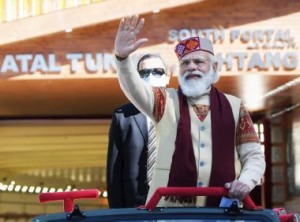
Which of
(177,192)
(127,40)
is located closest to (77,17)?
(127,40)

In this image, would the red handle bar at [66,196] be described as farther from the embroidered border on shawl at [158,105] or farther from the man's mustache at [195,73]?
the man's mustache at [195,73]

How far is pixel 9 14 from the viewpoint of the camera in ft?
43.2

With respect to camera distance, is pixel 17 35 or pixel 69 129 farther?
pixel 69 129

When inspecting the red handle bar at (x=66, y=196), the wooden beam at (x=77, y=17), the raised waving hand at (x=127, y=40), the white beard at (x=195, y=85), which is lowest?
the red handle bar at (x=66, y=196)

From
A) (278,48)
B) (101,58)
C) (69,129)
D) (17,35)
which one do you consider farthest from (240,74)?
(69,129)

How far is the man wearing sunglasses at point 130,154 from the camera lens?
6.44 meters

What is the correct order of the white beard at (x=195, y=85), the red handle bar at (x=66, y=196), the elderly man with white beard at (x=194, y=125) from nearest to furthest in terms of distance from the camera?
the red handle bar at (x=66, y=196)
the elderly man with white beard at (x=194, y=125)
the white beard at (x=195, y=85)

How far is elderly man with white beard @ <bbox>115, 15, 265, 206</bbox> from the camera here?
4918 millimetres

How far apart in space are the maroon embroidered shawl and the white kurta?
0.08ft

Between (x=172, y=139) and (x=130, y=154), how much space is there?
1.66 metres

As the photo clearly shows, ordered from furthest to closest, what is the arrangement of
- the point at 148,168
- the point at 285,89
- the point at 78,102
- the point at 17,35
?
the point at 78,102
the point at 285,89
the point at 17,35
the point at 148,168

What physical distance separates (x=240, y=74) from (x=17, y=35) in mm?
2710

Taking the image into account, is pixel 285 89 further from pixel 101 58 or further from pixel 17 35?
pixel 17 35

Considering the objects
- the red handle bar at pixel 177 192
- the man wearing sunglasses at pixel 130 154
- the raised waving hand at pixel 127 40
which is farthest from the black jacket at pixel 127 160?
the red handle bar at pixel 177 192
